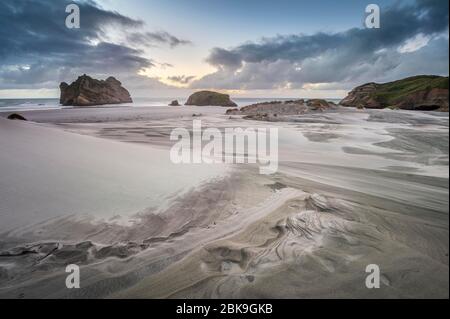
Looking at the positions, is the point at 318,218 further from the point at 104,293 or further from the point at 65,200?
the point at 65,200

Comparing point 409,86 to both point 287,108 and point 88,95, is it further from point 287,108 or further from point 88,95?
point 88,95

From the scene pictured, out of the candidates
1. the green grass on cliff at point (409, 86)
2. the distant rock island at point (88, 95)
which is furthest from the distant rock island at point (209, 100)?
the green grass on cliff at point (409, 86)

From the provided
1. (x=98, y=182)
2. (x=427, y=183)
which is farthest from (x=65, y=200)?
(x=427, y=183)

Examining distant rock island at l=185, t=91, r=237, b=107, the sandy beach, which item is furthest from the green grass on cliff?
distant rock island at l=185, t=91, r=237, b=107

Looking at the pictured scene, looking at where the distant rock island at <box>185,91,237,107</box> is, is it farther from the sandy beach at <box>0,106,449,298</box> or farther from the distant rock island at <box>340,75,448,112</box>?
the sandy beach at <box>0,106,449,298</box>

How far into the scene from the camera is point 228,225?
2.65 m

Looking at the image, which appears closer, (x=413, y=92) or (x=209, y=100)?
(x=413, y=92)

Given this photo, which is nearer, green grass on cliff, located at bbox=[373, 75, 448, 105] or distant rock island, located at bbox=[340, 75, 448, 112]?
distant rock island, located at bbox=[340, 75, 448, 112]

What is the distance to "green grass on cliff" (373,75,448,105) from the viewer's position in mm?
2453

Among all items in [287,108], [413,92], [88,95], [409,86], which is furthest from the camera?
[88,95]

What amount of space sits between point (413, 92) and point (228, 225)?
477cm

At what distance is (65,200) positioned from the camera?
9.57 ft

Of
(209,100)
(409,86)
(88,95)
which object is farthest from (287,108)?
(88,95)

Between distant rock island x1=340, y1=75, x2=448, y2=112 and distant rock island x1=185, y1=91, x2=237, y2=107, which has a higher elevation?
distant rock island x1=185, y1=91, x2=237, y2=107
